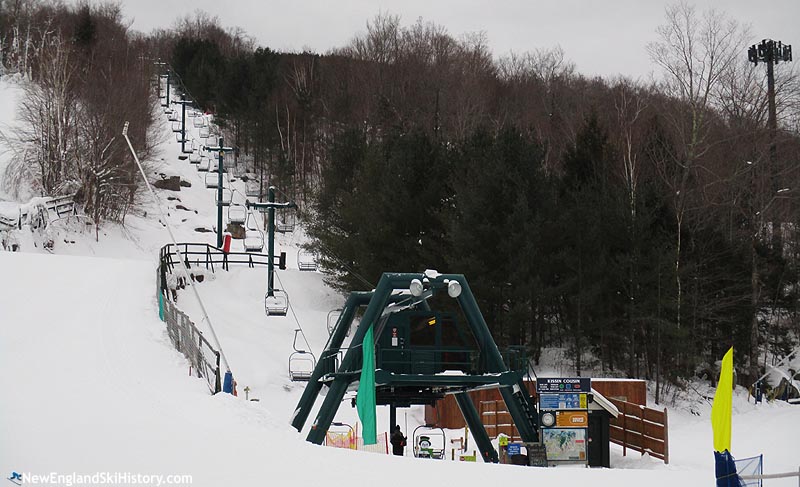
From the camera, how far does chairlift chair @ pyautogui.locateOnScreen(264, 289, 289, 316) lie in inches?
1455

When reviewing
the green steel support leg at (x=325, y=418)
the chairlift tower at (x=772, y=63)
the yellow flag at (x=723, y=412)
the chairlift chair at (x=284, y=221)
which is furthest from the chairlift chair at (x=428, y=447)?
the chairlift chair at (x=284, y=221)

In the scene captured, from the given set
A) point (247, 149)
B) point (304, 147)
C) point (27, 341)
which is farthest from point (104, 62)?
point (27, 341)

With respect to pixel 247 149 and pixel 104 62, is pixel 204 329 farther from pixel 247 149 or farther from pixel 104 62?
pixel 104 62

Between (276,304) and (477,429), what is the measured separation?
1502 cm

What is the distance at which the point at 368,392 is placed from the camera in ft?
75.3

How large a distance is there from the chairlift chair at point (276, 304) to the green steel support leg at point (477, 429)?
1162cm

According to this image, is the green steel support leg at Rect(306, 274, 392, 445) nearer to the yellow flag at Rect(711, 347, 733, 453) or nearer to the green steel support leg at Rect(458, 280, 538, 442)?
the green steel support leg at Rect(458, 280, 538, 442)

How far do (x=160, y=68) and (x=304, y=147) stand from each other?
32.6m

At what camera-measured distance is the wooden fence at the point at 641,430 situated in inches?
948

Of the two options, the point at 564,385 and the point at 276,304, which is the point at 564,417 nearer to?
the point at 564,385

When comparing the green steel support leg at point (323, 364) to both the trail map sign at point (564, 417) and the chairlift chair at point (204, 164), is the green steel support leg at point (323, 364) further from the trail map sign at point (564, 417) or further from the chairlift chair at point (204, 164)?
the chairlift chair at point (204, 164)

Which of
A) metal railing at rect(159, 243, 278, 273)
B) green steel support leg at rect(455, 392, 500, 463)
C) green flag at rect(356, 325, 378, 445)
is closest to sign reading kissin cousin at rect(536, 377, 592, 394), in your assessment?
green steel support leg at rect(455, 392, 500, 463)

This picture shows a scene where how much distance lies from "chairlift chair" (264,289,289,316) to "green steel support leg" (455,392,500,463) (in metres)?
11.6

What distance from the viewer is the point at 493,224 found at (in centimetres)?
4228
